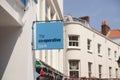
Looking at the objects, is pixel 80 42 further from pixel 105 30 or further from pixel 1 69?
pixel 1 69

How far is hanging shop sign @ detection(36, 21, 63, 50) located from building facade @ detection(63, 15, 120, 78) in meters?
18.3

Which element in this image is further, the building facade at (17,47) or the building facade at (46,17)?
the building facade at (46,17)

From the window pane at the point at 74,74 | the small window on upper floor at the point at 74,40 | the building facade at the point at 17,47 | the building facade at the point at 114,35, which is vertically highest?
the building facade at the point at 114,35

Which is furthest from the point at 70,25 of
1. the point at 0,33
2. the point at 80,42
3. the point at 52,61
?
the point at 0,33

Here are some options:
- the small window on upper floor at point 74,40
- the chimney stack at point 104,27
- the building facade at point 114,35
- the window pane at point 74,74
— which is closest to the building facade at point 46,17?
the small window on upper floor at point 74,40

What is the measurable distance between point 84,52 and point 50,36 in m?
19.6

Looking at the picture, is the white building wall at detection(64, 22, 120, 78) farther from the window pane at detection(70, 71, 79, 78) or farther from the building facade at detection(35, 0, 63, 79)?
the building facade at detection(35, 0, 63, 79)

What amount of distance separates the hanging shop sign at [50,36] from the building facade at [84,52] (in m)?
18.3

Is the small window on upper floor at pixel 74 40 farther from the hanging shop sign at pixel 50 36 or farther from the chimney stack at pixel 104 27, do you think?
the hanging shop sign at pixel 50 36

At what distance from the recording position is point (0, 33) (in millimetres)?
10469

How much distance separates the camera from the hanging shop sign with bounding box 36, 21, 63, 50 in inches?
396

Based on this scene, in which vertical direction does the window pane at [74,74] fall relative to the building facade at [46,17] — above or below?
below

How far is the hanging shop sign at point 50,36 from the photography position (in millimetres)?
10055

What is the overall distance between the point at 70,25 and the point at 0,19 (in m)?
20.0
